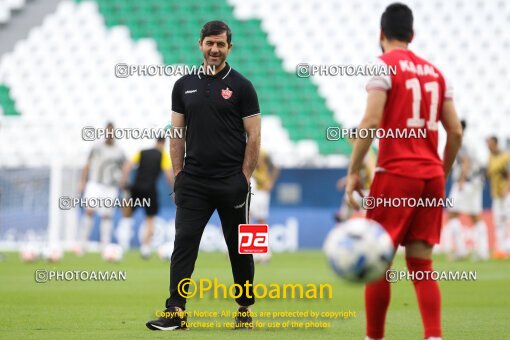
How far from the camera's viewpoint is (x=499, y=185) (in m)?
19.0

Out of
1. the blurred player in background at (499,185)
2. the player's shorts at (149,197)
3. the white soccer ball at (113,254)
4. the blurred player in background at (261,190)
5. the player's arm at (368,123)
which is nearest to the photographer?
the player's arm at (368,123)

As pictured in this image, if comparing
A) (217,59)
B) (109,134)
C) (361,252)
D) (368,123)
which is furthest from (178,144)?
(109,134)

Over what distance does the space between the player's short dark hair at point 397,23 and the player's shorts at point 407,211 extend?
2.67 ft

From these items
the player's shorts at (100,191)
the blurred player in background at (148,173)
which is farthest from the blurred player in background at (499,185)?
the player's shorts at (100,191)

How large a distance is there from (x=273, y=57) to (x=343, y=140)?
336 centimetres

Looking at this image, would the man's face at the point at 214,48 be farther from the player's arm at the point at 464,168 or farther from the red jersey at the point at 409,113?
the player's arm at the point at 464,168

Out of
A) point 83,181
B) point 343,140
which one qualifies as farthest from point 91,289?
point 343,140

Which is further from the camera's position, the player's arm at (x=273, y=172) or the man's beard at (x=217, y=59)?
the player's arm at (x=273, y=172)

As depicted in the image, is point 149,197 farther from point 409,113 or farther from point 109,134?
point 409,113

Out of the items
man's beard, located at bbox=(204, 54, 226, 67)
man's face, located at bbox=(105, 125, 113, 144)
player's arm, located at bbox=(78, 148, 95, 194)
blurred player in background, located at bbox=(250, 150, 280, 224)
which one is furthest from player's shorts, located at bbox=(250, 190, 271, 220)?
man's beard, located at bbox=(204, 54, 226, 67)

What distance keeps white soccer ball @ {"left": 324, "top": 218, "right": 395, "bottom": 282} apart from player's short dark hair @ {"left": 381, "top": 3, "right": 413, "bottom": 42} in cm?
114

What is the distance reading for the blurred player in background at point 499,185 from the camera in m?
18.9

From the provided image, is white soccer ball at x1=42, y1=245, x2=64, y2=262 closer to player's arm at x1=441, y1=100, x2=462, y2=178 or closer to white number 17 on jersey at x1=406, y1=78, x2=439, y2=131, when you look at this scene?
player's arm at x1=441, y1=100, x2=462, y2=178

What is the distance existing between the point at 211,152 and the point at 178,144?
10.5 inches
